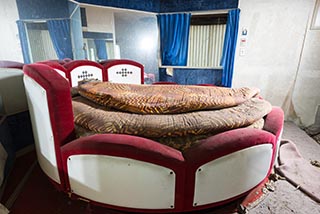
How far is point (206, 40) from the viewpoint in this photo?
12.7 feet

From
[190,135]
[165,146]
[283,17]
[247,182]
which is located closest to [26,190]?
[165,146]

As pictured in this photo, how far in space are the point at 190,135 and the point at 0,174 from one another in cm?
132

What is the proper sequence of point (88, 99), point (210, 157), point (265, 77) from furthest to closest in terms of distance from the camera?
point (265, 77)
point (88, 99)
point (210, 157)

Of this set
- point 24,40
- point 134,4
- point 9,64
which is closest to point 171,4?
point 134,4

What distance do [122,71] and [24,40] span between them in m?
1.25

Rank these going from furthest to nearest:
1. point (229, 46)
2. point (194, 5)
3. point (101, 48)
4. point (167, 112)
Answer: point (194, 5) < point (229, 46) < point (101, 48) < point (167, 112)

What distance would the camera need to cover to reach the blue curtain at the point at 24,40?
7.47ft

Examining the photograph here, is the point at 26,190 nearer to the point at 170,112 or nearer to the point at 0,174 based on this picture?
the point at 0,174

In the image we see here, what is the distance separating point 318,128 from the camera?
2.59m

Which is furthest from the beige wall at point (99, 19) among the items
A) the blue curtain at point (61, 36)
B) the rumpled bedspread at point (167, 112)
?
the rumpled bedspread at point (167, 112)

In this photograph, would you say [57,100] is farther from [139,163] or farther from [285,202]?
[285,202]

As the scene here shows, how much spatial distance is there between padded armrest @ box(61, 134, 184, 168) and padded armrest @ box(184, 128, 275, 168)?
0.24 feet

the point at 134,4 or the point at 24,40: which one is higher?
the point at 134,4

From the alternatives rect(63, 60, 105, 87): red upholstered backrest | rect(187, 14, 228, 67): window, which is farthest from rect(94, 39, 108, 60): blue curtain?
rect(187, 14, 228, 67): window
